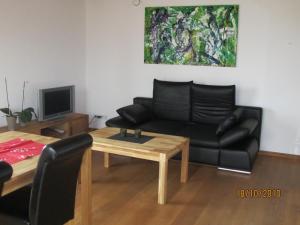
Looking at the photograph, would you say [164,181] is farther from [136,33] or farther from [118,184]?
[136,33]

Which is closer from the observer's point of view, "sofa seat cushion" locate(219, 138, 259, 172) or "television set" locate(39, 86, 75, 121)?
"sofa seat cushion" locate(219, 138, 259, 172)

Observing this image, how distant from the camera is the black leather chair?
5.67 ft

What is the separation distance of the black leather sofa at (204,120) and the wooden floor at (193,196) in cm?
21

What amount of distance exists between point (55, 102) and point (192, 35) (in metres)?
2.22

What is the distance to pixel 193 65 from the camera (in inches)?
203

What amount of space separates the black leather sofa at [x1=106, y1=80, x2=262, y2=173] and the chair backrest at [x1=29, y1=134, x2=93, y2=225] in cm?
239

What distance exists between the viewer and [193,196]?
3443 millimetres

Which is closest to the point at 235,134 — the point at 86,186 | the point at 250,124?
the point at 250,124

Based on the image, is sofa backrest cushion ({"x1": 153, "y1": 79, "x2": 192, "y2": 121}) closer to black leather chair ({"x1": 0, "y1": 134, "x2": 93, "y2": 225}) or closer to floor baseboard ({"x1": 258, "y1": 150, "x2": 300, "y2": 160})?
floor baseboard ({"x1": 258, "y1": 150, "x2": 300, "y2": 160})

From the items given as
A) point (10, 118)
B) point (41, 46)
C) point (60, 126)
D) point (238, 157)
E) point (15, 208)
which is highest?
point (41, 46)

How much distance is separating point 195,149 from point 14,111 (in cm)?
246

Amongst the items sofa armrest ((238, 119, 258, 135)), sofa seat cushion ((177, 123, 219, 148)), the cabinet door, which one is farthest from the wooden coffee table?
the cabinet door

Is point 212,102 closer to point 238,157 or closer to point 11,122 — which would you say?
point 238,157

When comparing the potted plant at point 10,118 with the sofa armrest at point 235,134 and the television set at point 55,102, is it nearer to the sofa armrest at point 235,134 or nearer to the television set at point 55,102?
the television set at point 55,102
